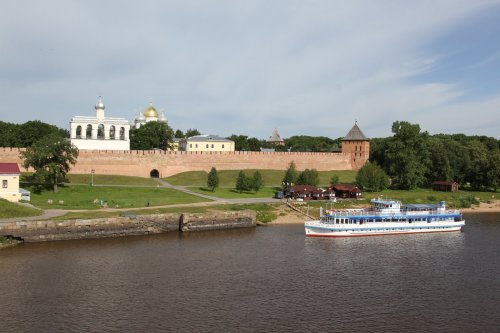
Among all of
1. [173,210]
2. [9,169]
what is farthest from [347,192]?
[9,169]

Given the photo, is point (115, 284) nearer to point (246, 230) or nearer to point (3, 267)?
point (3, 267)

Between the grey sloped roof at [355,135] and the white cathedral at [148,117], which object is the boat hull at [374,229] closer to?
the grey sloped roof at [355,135]

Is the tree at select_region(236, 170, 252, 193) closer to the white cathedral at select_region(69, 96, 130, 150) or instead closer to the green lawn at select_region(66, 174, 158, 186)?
the green lawn at select_region(66, 174, 158, 186)

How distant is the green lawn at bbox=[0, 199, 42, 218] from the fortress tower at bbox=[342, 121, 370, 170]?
68230 millimetres

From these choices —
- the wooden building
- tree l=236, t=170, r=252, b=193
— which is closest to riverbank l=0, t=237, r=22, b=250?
tree l=236, t=170, r=252, b=193

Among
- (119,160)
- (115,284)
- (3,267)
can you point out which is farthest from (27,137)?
Result: (115,284)

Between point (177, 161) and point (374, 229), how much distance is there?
4425cm

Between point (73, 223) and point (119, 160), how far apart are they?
37.2m

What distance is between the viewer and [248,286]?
99.1 ft

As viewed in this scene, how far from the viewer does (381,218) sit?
5019cm

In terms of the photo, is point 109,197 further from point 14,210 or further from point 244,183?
point 244,183

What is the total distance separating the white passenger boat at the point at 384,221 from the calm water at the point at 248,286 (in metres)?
3.36

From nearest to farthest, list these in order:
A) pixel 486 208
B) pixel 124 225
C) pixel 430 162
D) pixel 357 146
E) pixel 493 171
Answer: pixel 124 225 < pixel 486 208 < pixel 493 171 < pixel 430 162 < pixel 357 146

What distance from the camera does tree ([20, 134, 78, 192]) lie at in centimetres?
6024
